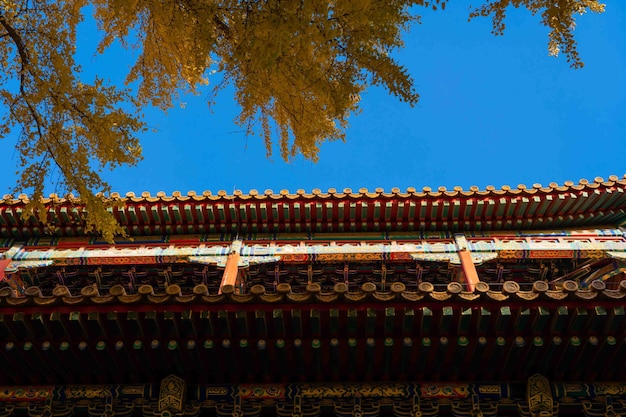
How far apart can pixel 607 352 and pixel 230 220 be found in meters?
6.80

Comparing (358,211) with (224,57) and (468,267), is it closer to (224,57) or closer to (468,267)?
(468,267)

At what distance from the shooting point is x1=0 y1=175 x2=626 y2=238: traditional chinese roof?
11.1 metres

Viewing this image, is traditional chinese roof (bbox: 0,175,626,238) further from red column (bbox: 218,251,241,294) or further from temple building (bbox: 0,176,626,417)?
temple building (bbox: 0,176,626,417)

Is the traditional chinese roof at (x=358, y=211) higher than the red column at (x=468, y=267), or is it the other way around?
the traditional chinese roof at (x=358, y=211)

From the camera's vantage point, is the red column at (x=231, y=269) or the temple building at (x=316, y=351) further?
the red column at (x=231, y=269)

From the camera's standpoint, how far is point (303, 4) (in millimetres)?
4918

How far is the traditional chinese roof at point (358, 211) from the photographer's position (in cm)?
1105

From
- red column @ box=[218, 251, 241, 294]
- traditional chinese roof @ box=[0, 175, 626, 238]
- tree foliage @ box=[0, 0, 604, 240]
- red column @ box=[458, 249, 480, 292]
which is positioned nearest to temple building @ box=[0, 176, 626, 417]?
tree foliage @ box=[0, 0, 604, 240]

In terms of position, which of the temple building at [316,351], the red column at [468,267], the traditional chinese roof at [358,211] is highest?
the traditional chinese roof at [358,211]

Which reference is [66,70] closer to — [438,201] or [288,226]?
[288,226]

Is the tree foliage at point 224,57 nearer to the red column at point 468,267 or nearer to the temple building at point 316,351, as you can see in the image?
the temple building at point 316,351

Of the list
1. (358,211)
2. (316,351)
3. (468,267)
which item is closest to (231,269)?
(358,211)

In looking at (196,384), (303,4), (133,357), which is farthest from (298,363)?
(303,4)

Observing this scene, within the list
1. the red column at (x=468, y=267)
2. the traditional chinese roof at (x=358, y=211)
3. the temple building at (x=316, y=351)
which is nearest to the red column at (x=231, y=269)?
the traditional chinese roof at (x=358, y=211)
